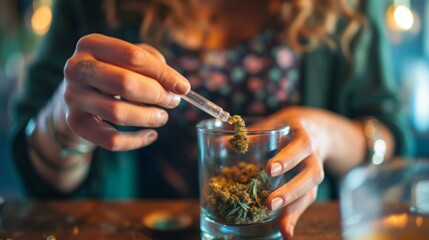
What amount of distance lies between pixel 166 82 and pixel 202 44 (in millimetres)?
443

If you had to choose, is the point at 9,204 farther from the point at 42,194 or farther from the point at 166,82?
the point at 166,82

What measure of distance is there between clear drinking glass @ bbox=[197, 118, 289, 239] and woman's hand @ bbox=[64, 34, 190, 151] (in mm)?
65

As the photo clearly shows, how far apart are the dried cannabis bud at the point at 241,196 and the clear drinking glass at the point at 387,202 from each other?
0.14 m

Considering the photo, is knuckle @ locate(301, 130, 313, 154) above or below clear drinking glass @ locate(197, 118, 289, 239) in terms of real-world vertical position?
above

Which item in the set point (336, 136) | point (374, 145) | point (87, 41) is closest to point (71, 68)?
point (87, 41)

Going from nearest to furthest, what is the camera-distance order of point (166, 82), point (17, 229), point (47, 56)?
point (166, 82) → point (17, 229) → point (47, 56)

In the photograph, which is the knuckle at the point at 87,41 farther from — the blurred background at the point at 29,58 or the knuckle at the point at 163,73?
the blurred background at the point at 29,58

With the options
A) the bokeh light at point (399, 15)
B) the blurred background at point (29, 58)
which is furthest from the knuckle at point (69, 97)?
the blurred background at point (29, 58)

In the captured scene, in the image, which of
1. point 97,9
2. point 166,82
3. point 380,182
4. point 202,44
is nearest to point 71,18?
point 97,9

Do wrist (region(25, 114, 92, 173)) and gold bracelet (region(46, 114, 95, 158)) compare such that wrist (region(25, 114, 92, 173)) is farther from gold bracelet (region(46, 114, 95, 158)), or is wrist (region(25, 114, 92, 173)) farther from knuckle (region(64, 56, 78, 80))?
knuckle (region(64, 56, 78, 80))

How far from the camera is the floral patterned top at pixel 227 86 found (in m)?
0.86

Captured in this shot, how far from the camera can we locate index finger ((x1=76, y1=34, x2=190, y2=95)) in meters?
0.44

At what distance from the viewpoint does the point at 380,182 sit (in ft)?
2.59

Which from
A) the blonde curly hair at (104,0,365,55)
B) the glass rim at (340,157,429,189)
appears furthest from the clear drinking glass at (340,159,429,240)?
the blonde curly hair at (104,0,365,55)
